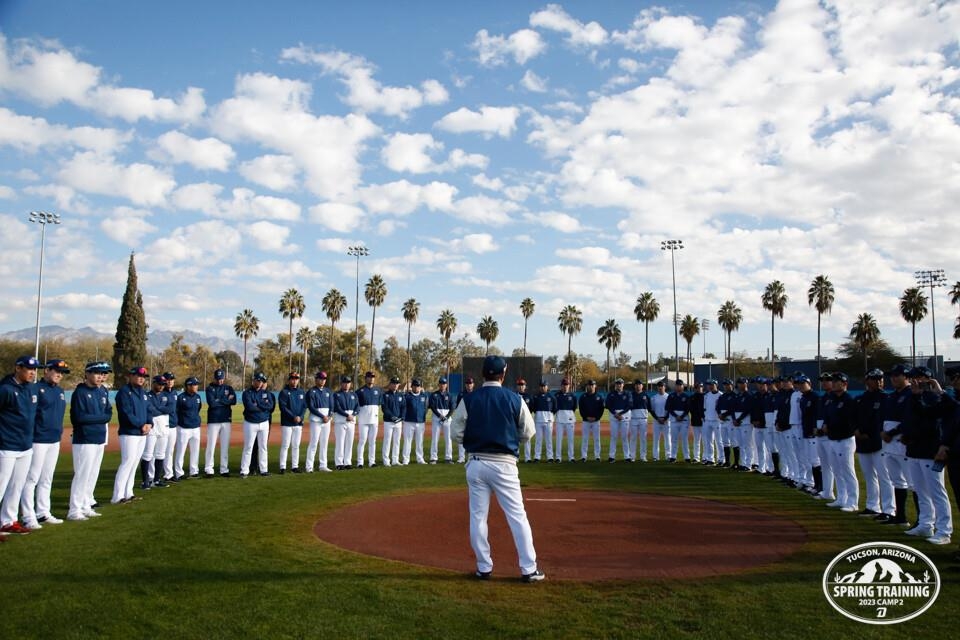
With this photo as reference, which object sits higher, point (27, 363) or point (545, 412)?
point (27, 363)

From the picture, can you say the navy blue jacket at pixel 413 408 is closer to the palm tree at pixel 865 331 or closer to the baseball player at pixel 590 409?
the baseball player at pixel 590 409

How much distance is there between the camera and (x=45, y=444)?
9.06 metres

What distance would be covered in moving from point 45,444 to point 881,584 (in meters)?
10.5

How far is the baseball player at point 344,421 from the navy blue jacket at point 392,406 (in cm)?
83

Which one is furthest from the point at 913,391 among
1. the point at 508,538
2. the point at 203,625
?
the point at 203,625

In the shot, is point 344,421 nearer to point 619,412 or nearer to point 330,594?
point 619,412

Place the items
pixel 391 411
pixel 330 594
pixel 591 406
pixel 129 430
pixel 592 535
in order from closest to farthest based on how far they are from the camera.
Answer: pixel 330 594
pixel 592 535
pixel 129 430
pixel 391 411
pixel 591 406

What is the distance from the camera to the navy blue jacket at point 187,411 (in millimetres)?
13523

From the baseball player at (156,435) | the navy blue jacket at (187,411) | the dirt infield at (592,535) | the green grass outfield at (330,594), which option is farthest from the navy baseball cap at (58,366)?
the dirt infield at (592,535)

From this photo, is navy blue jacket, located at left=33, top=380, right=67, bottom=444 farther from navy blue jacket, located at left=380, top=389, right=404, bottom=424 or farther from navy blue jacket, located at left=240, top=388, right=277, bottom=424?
navy blue jacket, located at left=380, top=389, right=404, bottom=424

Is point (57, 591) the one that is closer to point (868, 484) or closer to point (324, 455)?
point (324, 455)

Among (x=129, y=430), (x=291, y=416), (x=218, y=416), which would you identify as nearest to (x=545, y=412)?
(x=291, y=416)

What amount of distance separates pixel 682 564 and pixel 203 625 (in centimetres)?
498

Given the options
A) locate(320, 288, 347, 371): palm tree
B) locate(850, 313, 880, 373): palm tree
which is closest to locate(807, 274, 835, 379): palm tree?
locate(850, 313, 880, 373): palm tree
